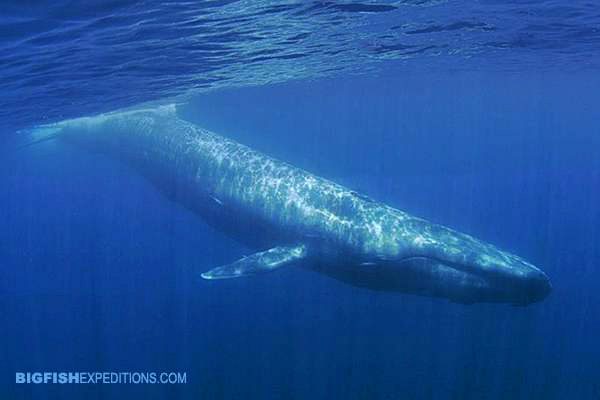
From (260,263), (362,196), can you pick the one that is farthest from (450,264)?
(260,263)

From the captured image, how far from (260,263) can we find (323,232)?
1595mm

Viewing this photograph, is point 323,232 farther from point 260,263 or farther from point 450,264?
point 450,264

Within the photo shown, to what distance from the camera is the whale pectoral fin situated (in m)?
10.6

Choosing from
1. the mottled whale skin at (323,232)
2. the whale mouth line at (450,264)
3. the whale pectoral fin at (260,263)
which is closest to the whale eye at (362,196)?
the mottled whale skin at (323,232)

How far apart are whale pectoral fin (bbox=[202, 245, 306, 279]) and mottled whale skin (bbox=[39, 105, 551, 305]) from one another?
0.02 meters

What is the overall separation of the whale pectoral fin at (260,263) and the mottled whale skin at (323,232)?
0.02 metres

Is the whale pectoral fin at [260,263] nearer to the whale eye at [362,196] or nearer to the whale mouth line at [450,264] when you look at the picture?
the whale eye at [362,196]

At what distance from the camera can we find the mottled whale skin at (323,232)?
30.5ft

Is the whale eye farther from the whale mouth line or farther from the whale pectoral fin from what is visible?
the whale mouth line

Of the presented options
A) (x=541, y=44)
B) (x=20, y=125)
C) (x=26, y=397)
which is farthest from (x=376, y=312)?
(x=20, y=125)

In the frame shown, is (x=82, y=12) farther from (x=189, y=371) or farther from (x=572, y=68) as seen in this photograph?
(x=572, y=68)

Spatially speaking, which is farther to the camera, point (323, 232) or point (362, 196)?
point (362, 196)

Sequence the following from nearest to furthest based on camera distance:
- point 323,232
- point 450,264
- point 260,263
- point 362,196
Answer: point 450,264
point 260,263
point 323,232
point 362,196

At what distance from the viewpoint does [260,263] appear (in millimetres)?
10805
